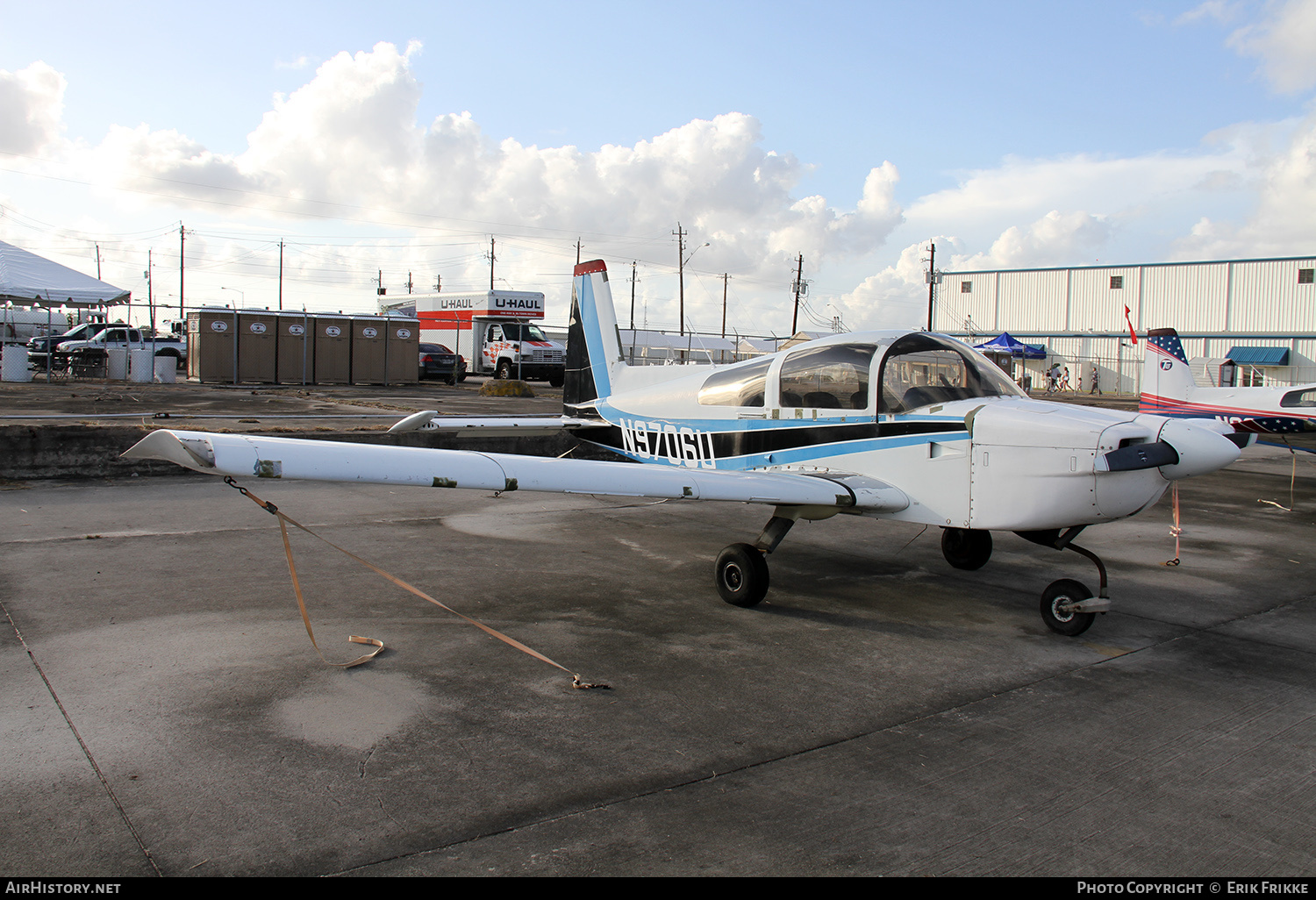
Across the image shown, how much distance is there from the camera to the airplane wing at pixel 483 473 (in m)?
3.98

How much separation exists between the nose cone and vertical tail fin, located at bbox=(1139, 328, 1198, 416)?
29.9ft

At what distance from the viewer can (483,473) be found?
4750 mm

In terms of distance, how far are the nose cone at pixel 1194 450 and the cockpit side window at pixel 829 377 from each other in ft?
6.51

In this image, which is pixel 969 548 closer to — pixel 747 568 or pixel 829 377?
pixel 829 377

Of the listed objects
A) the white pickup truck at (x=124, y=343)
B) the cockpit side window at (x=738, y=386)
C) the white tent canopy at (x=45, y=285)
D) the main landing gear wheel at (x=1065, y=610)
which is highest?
the white tent canopy at (x=45, y=285)

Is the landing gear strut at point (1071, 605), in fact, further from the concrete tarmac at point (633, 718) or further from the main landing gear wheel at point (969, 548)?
the main landing gear wheel at point (969, 548)

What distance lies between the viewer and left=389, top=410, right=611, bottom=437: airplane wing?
7.74 metres

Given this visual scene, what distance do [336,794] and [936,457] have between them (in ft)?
14.2

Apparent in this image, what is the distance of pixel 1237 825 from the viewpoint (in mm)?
3160

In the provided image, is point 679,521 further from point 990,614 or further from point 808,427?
point 990,614

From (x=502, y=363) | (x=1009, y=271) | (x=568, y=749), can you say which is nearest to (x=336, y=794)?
(x=568, y=749)

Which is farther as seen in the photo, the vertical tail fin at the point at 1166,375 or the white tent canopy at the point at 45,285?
the white tent canopy at the point at 45,285

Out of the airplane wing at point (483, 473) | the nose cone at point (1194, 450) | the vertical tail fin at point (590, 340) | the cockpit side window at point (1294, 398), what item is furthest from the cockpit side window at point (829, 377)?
the cockpit side window at point (1294, 398)

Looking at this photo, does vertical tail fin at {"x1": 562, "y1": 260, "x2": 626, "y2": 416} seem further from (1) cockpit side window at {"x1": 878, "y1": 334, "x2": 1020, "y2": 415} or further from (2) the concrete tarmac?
(1) cockpit side window at {"x1": 878, "y1": 334, "x2": 1020, "y2": 415}
